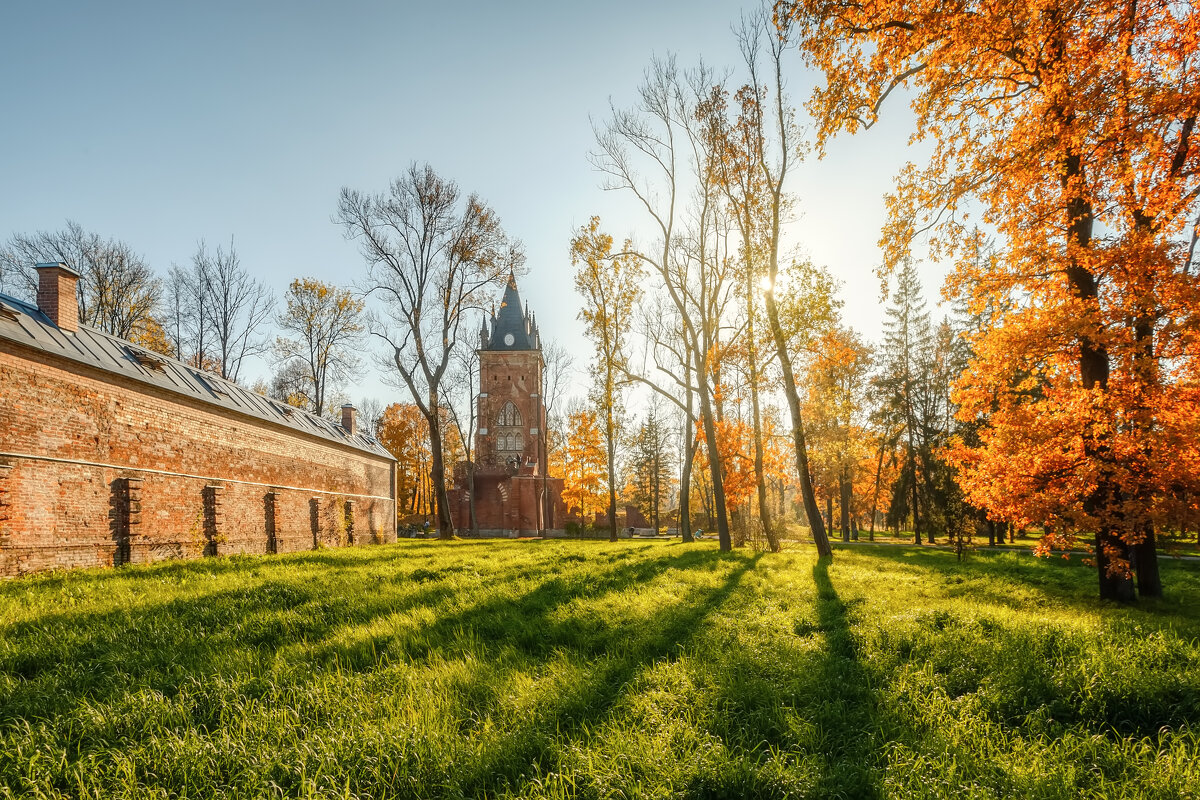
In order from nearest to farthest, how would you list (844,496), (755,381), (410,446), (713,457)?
(713,457)
(755,381)
(844,496)
(410,446)

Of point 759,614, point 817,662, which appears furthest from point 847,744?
point 759,614

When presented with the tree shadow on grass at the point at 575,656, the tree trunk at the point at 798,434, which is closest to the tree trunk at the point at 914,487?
the tree trunk at the point at 798,434

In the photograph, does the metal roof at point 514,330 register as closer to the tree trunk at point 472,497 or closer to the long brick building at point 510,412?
the long brick building at point 510,412

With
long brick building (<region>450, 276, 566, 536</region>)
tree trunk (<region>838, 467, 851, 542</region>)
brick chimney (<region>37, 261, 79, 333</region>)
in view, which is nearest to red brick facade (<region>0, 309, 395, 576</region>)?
brick chimney (<region>37, 261, 79, 333</region>)

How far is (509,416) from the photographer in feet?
161

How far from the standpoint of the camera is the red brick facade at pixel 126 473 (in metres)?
11.2

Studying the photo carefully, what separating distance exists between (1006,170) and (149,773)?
10.9 metres

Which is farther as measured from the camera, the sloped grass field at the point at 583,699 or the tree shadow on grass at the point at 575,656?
the tree shadow on grass at the point at 575,656

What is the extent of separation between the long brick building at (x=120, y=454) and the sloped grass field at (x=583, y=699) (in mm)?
6160

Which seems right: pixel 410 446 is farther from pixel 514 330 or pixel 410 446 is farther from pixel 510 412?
pixel 514 330

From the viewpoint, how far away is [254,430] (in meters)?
19.5

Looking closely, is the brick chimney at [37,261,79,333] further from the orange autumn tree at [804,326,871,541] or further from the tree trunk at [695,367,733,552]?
the orange autumn tree at [804,326,871,541]

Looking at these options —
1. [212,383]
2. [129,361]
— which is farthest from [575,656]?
[212,383]

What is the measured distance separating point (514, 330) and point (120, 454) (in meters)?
37.0
